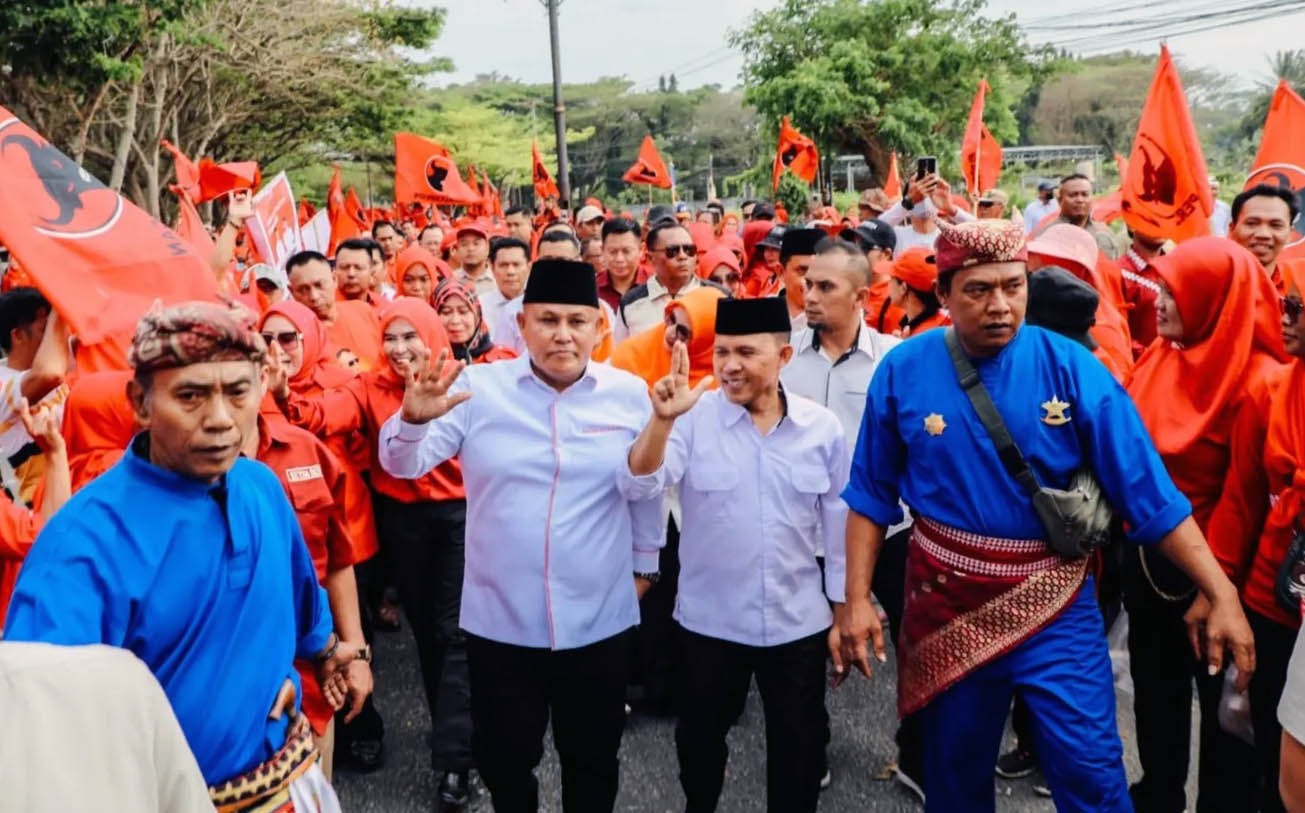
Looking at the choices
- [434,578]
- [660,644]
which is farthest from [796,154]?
[434,578]

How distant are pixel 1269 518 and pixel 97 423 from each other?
11.1 feet

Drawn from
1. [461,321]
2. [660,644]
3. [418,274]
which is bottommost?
[660,644]

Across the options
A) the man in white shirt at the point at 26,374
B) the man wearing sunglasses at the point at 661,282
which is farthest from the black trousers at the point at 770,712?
the man wearing sunglasses at the point at 661,282

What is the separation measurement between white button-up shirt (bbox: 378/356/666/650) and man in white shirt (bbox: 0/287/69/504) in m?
1.14

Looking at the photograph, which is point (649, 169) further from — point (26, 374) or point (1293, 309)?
point (1293, 309)

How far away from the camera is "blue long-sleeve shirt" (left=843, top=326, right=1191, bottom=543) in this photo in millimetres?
2727

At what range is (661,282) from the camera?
5.86 metres

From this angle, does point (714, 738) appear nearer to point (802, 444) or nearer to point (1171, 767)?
point (802, 444)

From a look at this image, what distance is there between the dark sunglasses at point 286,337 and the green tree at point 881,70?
26793 millimetres

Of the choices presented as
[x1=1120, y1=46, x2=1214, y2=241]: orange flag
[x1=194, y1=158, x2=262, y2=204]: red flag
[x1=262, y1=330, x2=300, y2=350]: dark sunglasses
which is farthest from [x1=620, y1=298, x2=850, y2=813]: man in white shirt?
[x1=194, y1=158, x2=262, y2=204]: red flag

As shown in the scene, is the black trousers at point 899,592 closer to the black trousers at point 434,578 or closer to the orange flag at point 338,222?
the black trousers at point 434,578

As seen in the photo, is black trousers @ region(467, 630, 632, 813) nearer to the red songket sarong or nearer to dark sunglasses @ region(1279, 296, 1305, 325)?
the red songket sarong

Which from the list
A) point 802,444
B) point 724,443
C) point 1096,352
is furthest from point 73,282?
point 1096,352

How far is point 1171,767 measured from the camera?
334 centimetres
